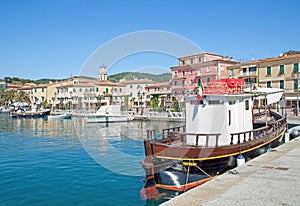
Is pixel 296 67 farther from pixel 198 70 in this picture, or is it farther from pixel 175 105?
pixel 175 105

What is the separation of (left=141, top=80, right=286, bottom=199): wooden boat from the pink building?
102 ft

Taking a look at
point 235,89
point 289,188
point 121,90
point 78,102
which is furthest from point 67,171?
point 78,102

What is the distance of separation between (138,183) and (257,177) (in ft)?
17.0

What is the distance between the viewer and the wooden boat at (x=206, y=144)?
9.73m

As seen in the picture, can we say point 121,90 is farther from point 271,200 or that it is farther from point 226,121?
point 271,200

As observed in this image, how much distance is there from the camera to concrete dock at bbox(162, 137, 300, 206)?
5.71 meters

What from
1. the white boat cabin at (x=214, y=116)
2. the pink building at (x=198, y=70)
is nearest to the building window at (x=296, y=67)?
the pink building at (x=198, y=70)

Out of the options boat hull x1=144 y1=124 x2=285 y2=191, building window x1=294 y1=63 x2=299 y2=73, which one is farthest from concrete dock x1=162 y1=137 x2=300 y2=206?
building window x1=294 y1=63 x2=299 y2=73

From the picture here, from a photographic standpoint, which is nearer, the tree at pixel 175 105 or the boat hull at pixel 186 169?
the boat hull at pixel 186 169

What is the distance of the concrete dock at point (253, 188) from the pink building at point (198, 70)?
3474 centimetres

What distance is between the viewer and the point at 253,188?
257 inches

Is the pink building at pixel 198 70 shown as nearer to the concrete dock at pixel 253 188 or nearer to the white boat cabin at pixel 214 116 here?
the white boat cabin at pixel 214 116

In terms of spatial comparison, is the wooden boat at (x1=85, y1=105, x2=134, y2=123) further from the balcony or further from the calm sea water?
the calm sea water

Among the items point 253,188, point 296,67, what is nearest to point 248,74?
point 296,67
